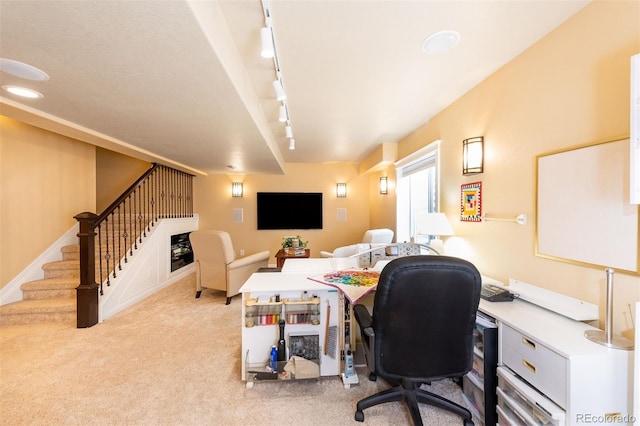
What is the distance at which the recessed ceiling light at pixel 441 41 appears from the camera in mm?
1534

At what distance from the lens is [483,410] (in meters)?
1.53

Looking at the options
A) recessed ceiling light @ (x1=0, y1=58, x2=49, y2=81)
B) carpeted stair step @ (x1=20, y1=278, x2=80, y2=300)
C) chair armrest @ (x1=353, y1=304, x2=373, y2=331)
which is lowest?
carpeted stair step @ (x1=20, y1=278, x2=80, y2=300)

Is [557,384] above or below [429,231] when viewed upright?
below

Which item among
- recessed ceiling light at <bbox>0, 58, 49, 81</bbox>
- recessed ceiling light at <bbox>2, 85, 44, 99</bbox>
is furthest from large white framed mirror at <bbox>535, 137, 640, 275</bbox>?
recessed ceiling light at <bbox>2, 85, 44, 99</bbox>

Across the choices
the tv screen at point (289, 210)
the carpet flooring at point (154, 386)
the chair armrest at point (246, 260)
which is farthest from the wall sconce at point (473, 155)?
the tv screen at point (289, 210)

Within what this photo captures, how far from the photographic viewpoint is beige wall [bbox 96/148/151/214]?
5.12m

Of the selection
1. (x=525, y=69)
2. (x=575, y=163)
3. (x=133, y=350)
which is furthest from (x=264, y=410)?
(x=525, y=69)

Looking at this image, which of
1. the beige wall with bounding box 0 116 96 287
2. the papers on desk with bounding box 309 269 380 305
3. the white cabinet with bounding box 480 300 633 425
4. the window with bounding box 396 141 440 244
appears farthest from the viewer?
the window with bounding box 396 141 440 244

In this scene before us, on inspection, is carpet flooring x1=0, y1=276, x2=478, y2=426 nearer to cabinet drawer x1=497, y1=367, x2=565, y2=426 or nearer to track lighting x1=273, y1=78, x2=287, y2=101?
cabinet drawer x1=497, y1=367, x2=565, y2=426

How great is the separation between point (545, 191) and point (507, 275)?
70 cm

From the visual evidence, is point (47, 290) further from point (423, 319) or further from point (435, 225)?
point (435, 225)

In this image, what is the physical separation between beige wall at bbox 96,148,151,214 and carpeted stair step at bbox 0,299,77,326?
2697 millimetres

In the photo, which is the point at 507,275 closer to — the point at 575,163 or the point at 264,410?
the point at 575,163

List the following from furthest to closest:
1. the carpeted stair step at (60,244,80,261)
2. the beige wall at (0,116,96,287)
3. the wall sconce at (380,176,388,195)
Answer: the wall sconce at (380,176,388,195) → the carpeted stair step at (60,244,80,261) → the beige wall at (0,116,96,287)
